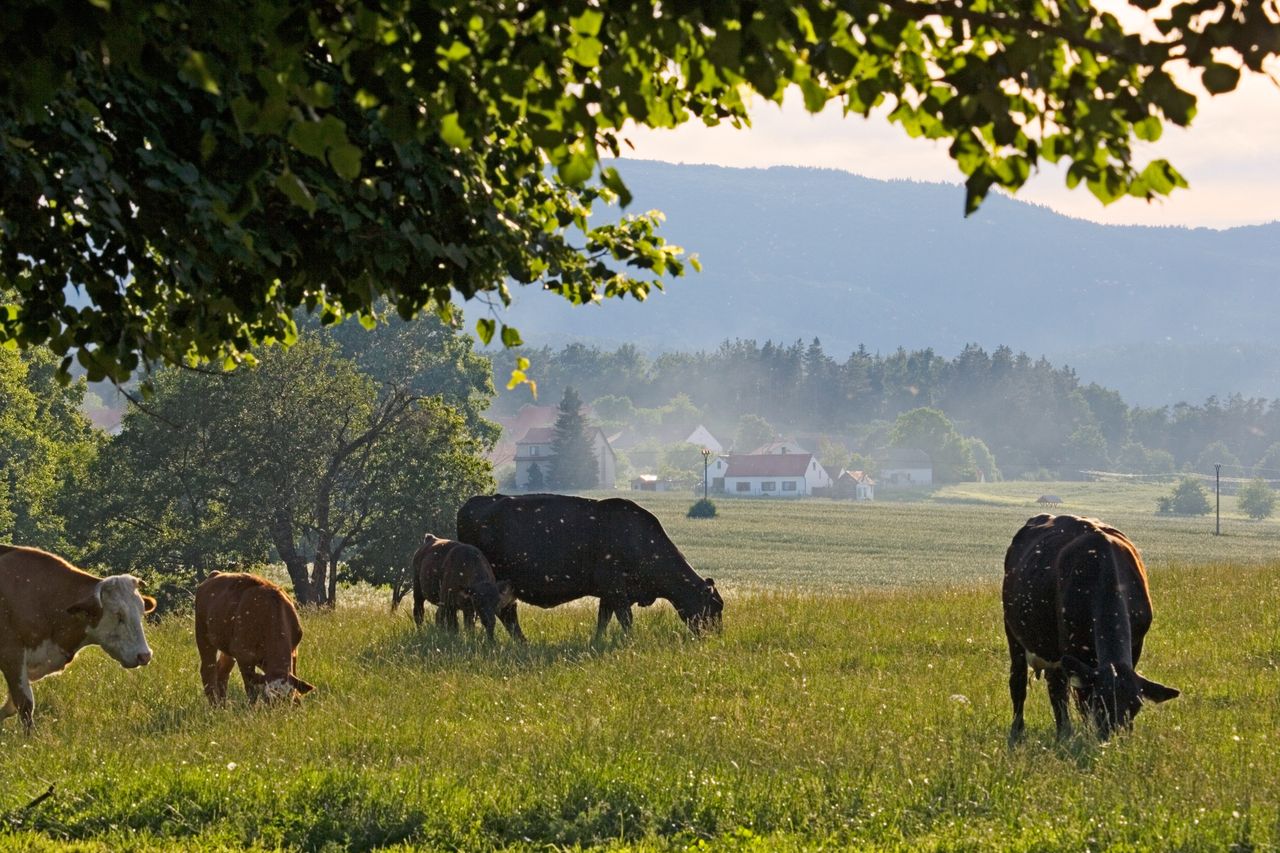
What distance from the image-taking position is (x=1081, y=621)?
1177 cm

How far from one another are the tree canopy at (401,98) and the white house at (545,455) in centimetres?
14692

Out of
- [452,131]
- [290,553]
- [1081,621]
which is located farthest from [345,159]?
[290,553]

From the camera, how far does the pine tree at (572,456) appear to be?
506 ft

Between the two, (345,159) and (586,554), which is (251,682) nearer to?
(586,554)

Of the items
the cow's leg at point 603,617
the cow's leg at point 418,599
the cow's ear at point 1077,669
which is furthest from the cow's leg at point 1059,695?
the cow's leg at point 418,599

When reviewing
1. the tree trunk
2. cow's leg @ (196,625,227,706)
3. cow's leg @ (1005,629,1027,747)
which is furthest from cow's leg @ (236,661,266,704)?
the tree trunk

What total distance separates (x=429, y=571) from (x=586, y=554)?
230 cm

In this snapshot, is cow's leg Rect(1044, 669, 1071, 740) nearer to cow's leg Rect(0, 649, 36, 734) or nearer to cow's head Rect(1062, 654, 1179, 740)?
cow's head Rect(1062, 654, 1179, 740)

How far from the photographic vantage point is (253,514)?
34.5 meters

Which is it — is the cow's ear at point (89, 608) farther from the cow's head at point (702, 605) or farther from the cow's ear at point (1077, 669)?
the cow's ear at point (1077, 669)

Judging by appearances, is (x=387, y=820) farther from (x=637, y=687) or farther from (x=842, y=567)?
(x=842, y=567)

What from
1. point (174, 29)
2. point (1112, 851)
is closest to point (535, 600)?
point (1112, 851)

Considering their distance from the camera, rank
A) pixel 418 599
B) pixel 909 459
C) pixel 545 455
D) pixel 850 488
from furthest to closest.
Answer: pixel 909 459, pixel 850 488, pixel 545 455, pixel 418 599

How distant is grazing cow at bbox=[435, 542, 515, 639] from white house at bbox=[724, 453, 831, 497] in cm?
14332
